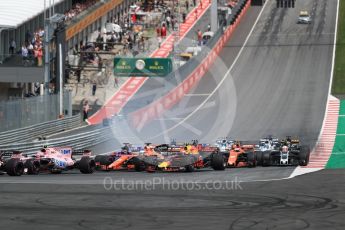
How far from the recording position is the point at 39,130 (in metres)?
42.2

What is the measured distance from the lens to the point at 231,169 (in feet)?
110

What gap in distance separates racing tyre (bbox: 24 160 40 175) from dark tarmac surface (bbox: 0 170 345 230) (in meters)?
3.48

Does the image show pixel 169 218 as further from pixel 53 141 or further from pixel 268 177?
pixel 53 141

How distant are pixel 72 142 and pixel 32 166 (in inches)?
464

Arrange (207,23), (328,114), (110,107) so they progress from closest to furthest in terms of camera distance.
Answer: (328,114) < (110,107) < (207,23)

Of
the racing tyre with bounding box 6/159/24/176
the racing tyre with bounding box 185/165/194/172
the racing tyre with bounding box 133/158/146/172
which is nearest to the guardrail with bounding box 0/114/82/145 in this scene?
the racing tyre with bounding box 133/158/146/172

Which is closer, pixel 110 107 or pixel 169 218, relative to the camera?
pixel 169 218

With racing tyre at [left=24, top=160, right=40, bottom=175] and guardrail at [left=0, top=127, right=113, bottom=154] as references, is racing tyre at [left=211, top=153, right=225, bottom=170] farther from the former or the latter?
guardrail at [left=0, top=127, right=113, bottom=154]

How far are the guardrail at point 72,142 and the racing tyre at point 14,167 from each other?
20.1 feet

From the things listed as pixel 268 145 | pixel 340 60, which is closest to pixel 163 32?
pixel 340 60

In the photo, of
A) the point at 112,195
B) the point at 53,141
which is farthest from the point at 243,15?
the point at 112,195

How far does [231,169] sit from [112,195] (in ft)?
31.6

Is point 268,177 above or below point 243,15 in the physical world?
below

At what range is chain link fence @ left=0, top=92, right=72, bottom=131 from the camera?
37.9 m
